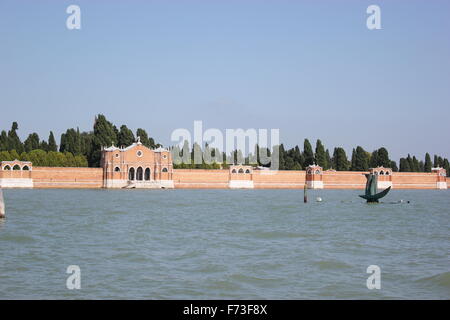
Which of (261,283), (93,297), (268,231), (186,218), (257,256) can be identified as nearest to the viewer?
(93,297)

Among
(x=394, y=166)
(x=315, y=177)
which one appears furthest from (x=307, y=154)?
(x=394, y=166)

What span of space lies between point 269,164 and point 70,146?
20082 millimetres

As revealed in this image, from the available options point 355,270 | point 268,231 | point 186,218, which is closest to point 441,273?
point 355,270

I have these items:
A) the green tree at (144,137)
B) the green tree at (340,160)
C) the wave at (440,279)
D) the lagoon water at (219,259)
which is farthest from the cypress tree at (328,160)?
the wave at (440,279)

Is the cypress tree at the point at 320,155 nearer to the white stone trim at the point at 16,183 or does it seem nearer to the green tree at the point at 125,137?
the green tree at the point at 125,137

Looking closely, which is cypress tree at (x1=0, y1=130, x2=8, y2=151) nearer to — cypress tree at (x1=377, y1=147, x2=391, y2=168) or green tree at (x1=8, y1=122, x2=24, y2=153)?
green tree at (x1=8, y1=122, x2=24, y2=153)

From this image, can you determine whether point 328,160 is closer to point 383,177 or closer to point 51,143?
point 383,177

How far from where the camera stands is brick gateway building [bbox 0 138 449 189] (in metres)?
50.3

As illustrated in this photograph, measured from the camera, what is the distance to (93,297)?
873 cm

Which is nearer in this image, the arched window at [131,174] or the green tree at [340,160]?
the arched window at [131,174]

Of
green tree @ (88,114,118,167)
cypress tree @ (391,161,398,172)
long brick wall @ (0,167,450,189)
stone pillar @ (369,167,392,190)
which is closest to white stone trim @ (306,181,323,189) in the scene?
long brick wall @ (0,167,450,189)

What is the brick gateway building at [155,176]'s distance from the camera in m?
50.3
